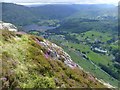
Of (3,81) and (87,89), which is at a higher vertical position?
(3,81)

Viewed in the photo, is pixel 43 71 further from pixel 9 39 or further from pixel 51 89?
pixel 9 39

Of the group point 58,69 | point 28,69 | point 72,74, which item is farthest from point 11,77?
point 72,74

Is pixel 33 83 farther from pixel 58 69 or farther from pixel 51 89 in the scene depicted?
pixel 58 69

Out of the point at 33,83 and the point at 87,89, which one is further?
the point at 87,89

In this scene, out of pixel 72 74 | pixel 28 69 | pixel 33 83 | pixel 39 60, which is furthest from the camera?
pixel 72 74

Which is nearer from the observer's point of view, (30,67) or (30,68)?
(30,68)

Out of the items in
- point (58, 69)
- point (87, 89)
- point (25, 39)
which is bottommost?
point (87, 89)

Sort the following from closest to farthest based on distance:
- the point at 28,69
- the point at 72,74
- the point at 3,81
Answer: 1. the point at 3,81
2. the point at 28,69
3. the point at 72,74
